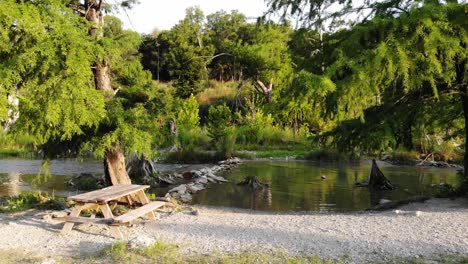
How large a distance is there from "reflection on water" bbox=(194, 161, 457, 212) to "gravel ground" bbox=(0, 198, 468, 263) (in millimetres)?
3068

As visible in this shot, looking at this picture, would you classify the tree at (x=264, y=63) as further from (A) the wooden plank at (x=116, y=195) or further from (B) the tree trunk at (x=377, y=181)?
(A) the wooden plank at (x=116, y=195)

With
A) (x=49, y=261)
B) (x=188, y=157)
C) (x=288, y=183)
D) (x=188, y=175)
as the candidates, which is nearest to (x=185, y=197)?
(x=288, y=183)

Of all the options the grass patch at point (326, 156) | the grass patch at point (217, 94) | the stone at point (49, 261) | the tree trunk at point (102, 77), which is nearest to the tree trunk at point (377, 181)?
the grass patch at point (326, 156)

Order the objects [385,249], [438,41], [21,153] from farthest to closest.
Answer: [21,153] < [438,41] < [385,249]

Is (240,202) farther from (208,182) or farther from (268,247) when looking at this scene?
(268,247)

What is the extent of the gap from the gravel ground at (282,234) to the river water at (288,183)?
8.54 ft

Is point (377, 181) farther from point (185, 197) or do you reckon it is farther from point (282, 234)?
point (282, 234)

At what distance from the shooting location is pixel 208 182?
47.5ft

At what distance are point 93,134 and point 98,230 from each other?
214 cm

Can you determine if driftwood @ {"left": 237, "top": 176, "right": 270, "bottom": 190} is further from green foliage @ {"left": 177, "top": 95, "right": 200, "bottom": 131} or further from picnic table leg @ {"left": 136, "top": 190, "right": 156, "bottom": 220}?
green foliage @ {"left": 177, "top": 95, "right": 200, "bottom": 131}

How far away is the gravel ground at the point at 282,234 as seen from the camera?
5398 millimetres

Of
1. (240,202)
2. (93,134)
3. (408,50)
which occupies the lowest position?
(240,202)

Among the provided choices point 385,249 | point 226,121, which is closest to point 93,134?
point 385,249

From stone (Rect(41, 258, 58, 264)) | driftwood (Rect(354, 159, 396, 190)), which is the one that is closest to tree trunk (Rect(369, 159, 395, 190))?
driftwood (Rect(354, 159, 396, 190))
